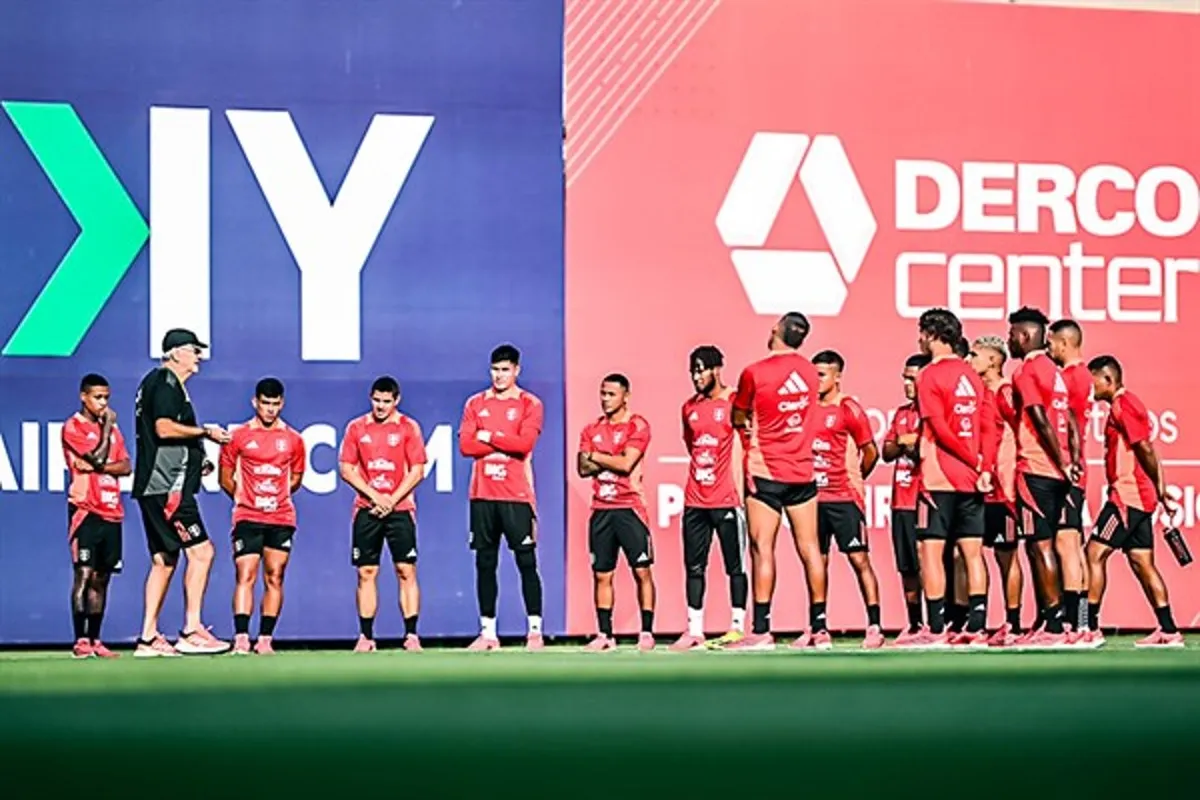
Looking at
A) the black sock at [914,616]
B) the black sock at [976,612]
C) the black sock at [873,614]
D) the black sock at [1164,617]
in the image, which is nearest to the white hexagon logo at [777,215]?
the black sock at [914,616]

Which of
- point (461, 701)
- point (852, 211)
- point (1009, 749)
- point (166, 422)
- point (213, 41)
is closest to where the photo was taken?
point (1009, 749)

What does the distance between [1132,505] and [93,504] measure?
610cm

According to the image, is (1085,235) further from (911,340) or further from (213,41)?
(213,41)

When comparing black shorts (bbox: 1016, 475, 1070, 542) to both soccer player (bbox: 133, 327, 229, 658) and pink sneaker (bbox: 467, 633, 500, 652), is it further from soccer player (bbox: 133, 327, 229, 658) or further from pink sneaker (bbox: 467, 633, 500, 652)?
soccer player (bbox: 133, 327, 229, 658)

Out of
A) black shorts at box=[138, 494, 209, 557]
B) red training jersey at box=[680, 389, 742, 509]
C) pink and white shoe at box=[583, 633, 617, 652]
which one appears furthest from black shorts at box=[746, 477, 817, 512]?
black shorts at box=[138, 494, 209, 557]

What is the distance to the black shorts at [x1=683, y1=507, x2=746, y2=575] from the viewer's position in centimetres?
1340

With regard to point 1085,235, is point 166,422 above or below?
below

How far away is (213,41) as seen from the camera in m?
14.4

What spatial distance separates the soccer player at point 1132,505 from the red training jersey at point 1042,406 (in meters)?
0.65

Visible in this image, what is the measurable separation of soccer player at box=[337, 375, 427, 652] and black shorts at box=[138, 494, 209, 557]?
4.00 feet

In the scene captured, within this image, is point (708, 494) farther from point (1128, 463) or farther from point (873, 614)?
point (1128, 463)

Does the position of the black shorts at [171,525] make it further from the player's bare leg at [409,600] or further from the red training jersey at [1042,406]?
the red training jersey at [1042,406]

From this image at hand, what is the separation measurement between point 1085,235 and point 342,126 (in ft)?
17.4

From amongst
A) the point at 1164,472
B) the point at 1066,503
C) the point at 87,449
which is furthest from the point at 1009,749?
the point at 1164,472
